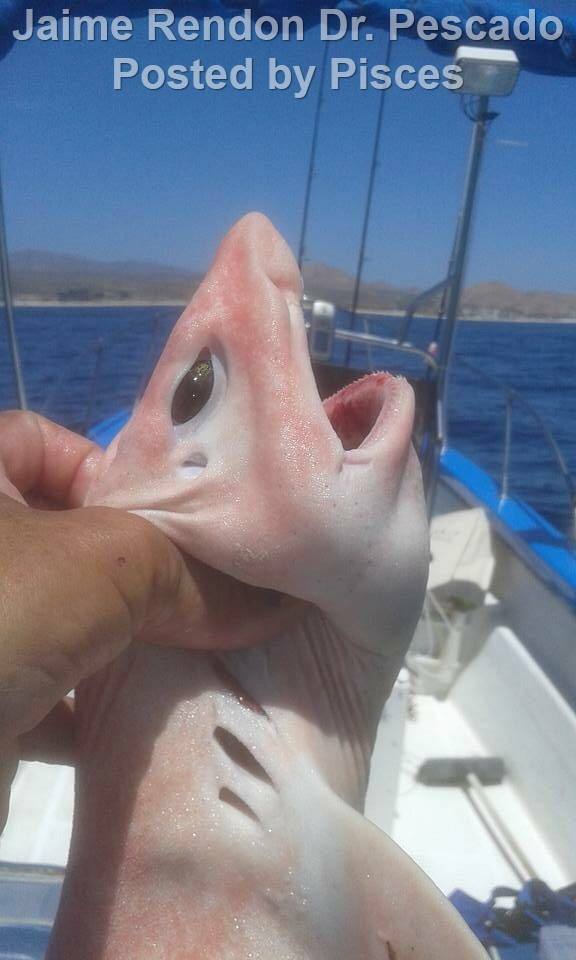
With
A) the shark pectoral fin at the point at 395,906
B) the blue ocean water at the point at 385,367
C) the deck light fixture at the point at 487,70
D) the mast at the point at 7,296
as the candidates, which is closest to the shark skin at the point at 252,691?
the shark pectoral fin at the point at 395,906

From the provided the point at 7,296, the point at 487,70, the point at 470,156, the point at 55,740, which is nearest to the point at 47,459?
the point at 55,740

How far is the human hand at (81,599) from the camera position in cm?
69

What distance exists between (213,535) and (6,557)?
1.17ft

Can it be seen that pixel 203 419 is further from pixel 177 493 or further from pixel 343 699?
pixel 343 699

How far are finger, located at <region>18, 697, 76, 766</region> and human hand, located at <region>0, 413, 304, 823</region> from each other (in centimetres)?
Answer: 35

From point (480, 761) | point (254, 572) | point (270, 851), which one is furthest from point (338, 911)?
point (480, 761)

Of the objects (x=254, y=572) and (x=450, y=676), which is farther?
(x=450, y=676)

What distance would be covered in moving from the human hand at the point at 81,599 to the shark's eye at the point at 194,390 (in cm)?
23

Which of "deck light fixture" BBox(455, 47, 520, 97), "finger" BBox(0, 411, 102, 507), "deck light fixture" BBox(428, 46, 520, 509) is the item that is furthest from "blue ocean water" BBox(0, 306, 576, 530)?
"finger" BBox(0, 411, 102, 507)

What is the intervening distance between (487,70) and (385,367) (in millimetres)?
3334

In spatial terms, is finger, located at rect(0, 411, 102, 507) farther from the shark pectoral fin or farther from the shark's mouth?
the shark pectoral fin

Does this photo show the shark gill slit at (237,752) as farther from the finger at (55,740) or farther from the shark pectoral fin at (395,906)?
the finger at (55,740)

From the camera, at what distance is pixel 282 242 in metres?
1.22

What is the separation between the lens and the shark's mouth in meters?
1.19
